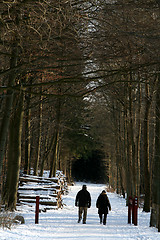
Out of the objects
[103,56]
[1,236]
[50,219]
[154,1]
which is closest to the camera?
[1,236]

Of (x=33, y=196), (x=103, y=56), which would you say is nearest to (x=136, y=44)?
(x=103, y=56)

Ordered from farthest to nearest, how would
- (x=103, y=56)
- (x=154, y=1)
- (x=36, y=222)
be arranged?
(x=36, y=222)
(x=154, y=1)
(x=103, y=56)

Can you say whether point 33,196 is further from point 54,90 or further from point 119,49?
point 119,49

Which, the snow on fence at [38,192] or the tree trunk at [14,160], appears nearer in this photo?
the tree trunk at [14,160]

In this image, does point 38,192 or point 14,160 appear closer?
point 14,160

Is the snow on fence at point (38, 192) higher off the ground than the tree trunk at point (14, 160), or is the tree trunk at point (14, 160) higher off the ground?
the tree trunk at point (14, 160)

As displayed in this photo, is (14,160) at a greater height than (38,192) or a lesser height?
greater

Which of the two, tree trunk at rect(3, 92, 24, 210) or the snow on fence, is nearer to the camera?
tree trunk at rect(3, 92, 24, 210)

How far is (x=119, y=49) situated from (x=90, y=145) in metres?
41.8

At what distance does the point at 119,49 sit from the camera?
10.2 meters

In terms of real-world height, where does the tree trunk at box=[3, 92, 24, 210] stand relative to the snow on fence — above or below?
above

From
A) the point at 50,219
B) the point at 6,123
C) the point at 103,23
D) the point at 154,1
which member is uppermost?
the point at 154,1

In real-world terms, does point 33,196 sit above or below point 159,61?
below

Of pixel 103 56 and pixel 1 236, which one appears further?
pixel 103 56
